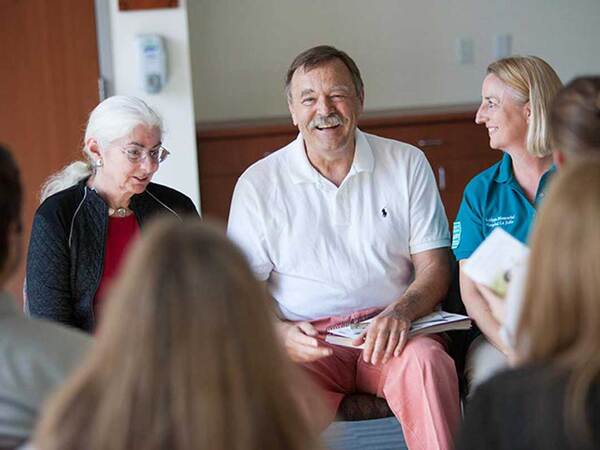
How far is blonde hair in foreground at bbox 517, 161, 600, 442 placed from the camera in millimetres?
1395

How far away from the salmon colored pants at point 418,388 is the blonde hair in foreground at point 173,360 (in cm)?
143

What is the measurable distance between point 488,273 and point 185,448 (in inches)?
37.8

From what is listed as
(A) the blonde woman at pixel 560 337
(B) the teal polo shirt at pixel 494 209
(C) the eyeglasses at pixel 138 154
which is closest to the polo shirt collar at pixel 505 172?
(B) the teal polo shirt at pixel 494 209

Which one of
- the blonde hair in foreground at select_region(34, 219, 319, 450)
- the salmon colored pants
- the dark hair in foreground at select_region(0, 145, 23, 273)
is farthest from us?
the salmon colored pants

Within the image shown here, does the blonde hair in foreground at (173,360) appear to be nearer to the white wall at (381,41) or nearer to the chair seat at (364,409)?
the chair seat at (364,409)

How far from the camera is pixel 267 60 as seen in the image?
19.9 ft

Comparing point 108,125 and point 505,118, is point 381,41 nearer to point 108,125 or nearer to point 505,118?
point 505,118

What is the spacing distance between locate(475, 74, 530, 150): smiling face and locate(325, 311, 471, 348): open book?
568 millimetres

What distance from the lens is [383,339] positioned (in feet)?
8.95

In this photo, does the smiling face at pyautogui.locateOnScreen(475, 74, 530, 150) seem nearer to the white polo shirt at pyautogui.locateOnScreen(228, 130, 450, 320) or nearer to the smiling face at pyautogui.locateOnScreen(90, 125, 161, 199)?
the white polo shirt at pyautogui.locateOnScreen(228, 130, 450, 320)

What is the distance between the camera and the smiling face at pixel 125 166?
Result: 2.97m

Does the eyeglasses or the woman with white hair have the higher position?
the eyeglasses

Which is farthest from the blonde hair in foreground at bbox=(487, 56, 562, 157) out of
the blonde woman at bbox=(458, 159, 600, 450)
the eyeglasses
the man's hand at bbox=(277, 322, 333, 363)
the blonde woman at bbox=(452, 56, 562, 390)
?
the blonde woman at bbox=(458, 159, 600, 450)

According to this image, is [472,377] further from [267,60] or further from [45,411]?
[267,60]
